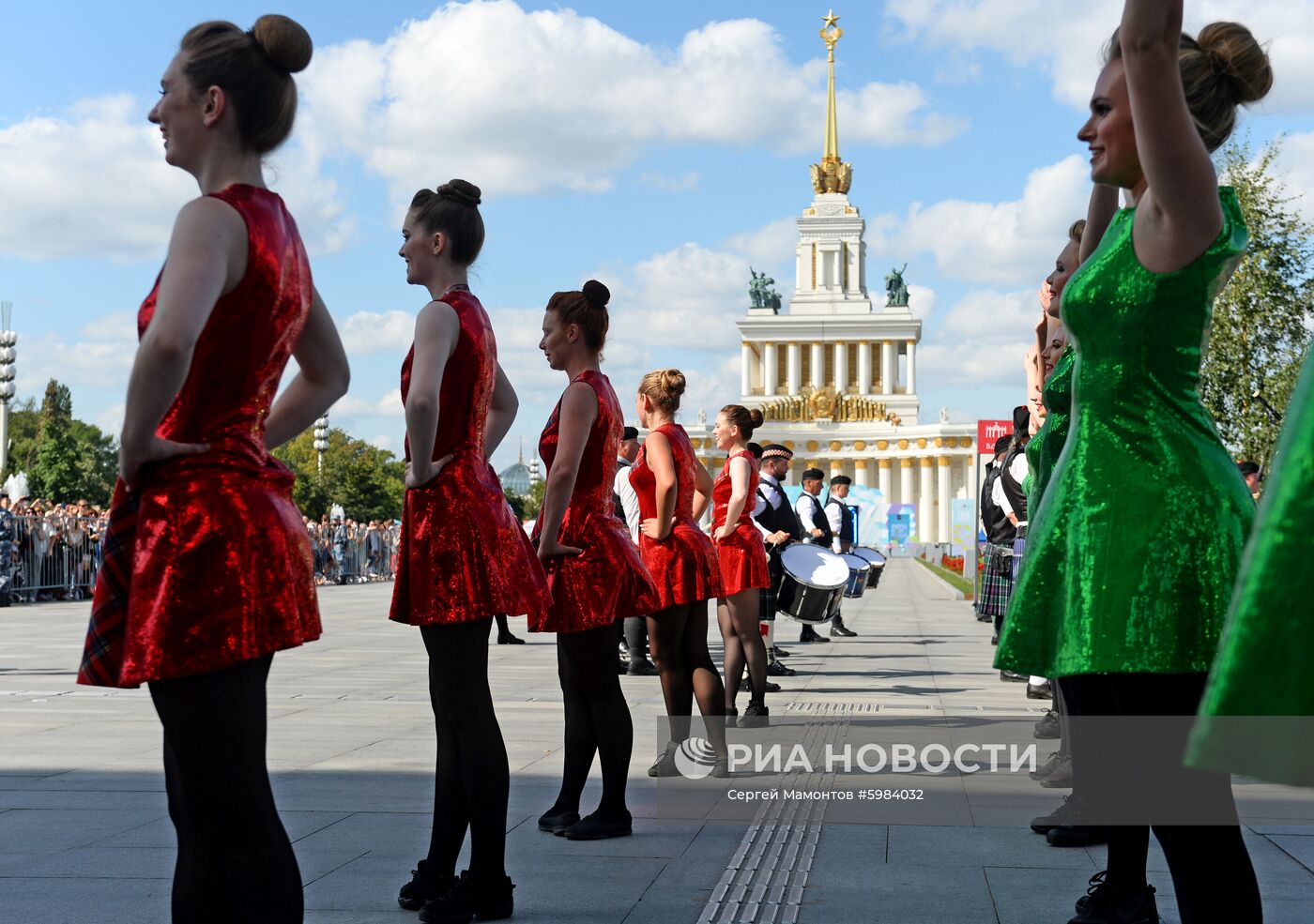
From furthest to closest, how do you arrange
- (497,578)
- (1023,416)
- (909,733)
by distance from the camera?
(1023,416)
(909,733)
(497,578)

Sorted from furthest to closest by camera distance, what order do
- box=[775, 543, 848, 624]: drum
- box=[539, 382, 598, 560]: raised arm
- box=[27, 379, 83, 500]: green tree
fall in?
box=[27, 379, 83, 500]: green tree < box=[775, 543, 848, 624]: drum < box=[539, 382, 598, 560]: raised arm

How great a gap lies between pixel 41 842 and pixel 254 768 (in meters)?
3.19

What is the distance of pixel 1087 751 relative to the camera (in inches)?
129

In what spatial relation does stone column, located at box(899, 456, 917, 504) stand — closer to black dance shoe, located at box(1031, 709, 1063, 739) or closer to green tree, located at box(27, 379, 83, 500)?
green tree, located at box(27, 379, 83, 500)

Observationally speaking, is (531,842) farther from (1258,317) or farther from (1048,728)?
(1258,317)

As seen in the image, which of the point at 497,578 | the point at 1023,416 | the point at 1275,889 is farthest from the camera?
the point at 1023,416

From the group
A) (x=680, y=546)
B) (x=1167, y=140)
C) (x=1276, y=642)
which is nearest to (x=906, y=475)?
(x=680, y=546)

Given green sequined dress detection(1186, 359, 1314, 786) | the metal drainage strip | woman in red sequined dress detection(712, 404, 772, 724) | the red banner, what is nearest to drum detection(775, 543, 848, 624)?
woman in red sequined dress detection(712, 404, 772, 724)

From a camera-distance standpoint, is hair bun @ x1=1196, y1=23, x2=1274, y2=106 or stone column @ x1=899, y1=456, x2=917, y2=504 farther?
stone column @ x1=899, y1=456, x2=917, y2=504

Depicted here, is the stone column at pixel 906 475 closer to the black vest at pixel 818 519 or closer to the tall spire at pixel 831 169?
the tall spire at pixel 831 169

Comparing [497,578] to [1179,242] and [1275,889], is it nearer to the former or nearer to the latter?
[1179,242]

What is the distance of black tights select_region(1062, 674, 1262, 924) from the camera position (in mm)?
2768

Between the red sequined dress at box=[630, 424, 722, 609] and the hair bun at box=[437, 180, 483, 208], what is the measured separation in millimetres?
2418

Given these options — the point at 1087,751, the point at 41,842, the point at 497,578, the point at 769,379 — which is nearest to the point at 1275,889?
the point at 1087,751
